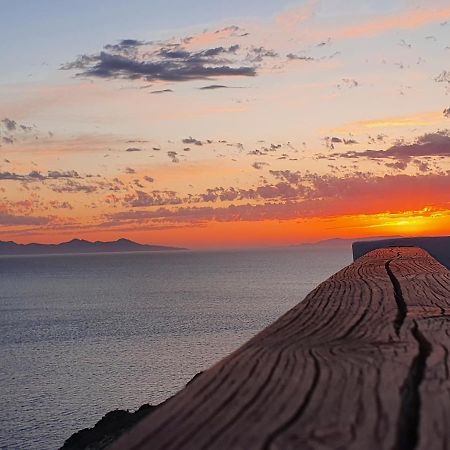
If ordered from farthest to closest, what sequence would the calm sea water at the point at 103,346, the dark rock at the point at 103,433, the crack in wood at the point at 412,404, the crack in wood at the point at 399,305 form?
the calm sea water at the point at 103,346
the dark rock at the point at 103,433
the crack in wood at the point at 399,305
the crack in wood at the point at 412,404

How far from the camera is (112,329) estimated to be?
3962 inches

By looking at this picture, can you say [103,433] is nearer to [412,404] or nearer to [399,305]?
[399,305]

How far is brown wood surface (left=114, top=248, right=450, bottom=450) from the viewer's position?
1.31 metres

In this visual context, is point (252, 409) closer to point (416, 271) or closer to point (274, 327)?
point (274, 327)

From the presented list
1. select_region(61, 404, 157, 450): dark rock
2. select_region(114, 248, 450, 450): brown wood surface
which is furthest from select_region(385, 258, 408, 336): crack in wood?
select_region(61, 404, 157, 450): dark rock

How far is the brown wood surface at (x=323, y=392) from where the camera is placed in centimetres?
131

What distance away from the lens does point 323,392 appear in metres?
1.62

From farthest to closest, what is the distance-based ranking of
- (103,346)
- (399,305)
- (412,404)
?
(103,346)
(399,305)
(412,404)

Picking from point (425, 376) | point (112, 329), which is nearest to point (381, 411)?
point (425, 376)

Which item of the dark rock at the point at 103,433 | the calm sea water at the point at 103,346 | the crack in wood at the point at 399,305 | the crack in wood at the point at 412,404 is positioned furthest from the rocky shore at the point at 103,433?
the crack in wood at the point at 412,404

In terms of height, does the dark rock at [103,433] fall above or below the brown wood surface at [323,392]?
below

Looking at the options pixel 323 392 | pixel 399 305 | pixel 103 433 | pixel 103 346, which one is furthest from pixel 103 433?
pixel 103 346

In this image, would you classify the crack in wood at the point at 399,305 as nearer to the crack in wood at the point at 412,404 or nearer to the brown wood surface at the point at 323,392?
the brown wood surface at the point at 323,392

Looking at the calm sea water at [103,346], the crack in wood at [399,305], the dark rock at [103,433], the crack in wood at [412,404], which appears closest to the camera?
the crack in wood at [412,404]
